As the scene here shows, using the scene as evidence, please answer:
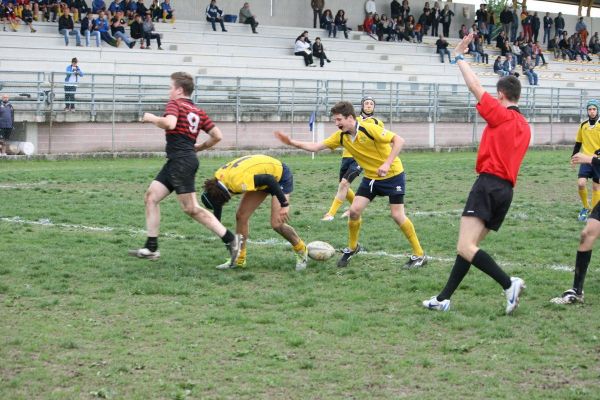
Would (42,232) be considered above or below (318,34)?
below

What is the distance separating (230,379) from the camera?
618cm

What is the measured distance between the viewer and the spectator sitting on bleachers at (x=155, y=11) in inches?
1352

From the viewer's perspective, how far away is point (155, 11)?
34594 millimetres

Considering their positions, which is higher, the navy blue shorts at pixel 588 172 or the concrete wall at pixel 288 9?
the concrete wall at pixel 288 9

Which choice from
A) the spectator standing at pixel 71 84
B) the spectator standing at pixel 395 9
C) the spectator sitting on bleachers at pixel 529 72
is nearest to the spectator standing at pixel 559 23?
the spectator sitting on bleachers at pixel 529 72

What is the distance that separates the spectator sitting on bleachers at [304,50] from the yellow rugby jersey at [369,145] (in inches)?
982

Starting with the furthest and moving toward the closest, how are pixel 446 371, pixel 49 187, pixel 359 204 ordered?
pixel 49 187, pixel 359 204, pixel 446 371

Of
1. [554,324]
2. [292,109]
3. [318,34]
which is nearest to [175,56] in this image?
[292,109]

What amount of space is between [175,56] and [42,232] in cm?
2072

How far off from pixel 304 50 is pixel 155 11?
5.54 m

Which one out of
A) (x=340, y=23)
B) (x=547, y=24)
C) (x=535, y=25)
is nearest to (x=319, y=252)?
(x=340, y=23)

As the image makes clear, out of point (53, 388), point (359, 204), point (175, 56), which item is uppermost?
point (175, 56)

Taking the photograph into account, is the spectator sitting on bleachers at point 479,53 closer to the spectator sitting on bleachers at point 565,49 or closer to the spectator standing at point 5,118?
the spectator sitting on bleachers at point 565,49

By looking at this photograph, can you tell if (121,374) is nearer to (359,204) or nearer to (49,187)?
(359,204)
